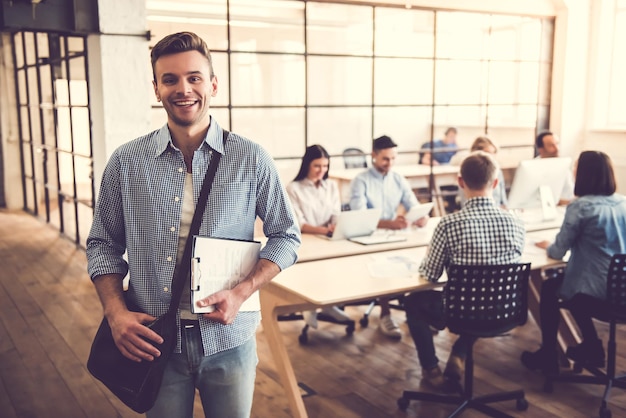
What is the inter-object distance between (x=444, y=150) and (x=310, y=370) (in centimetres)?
401

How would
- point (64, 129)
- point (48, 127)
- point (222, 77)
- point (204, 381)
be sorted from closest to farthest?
1. point (204, 381)
2. point (222, 77)
3. point (64, 129)
4. point (48, 127)

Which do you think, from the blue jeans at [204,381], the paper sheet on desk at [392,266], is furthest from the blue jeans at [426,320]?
the blue jeans at [204,381]

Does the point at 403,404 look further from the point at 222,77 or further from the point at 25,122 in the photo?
the point at 25,122

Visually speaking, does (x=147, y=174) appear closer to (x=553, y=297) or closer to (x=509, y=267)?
(x=509, y=267)

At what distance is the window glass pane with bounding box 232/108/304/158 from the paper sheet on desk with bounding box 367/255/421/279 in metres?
2.59

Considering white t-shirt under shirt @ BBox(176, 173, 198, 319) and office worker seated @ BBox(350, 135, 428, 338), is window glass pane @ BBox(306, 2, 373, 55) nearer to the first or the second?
office worker seated @ BBox(350, 135, 428, 338)

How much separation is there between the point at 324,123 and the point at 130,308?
16.0 feet

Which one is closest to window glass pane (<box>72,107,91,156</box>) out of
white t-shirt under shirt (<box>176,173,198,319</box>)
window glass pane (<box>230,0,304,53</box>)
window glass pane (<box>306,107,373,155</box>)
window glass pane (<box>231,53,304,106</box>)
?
A: window glass pane (<box>231,53,304,106</box>)

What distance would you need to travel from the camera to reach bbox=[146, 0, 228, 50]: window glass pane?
5.36 m

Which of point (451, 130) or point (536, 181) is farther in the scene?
point (451, 130)

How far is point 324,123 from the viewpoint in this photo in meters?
6.33

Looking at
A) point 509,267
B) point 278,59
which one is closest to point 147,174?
point 509,267

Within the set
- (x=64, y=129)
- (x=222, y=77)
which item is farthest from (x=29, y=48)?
(x=222, y=77)

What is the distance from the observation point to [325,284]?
10.1ft
